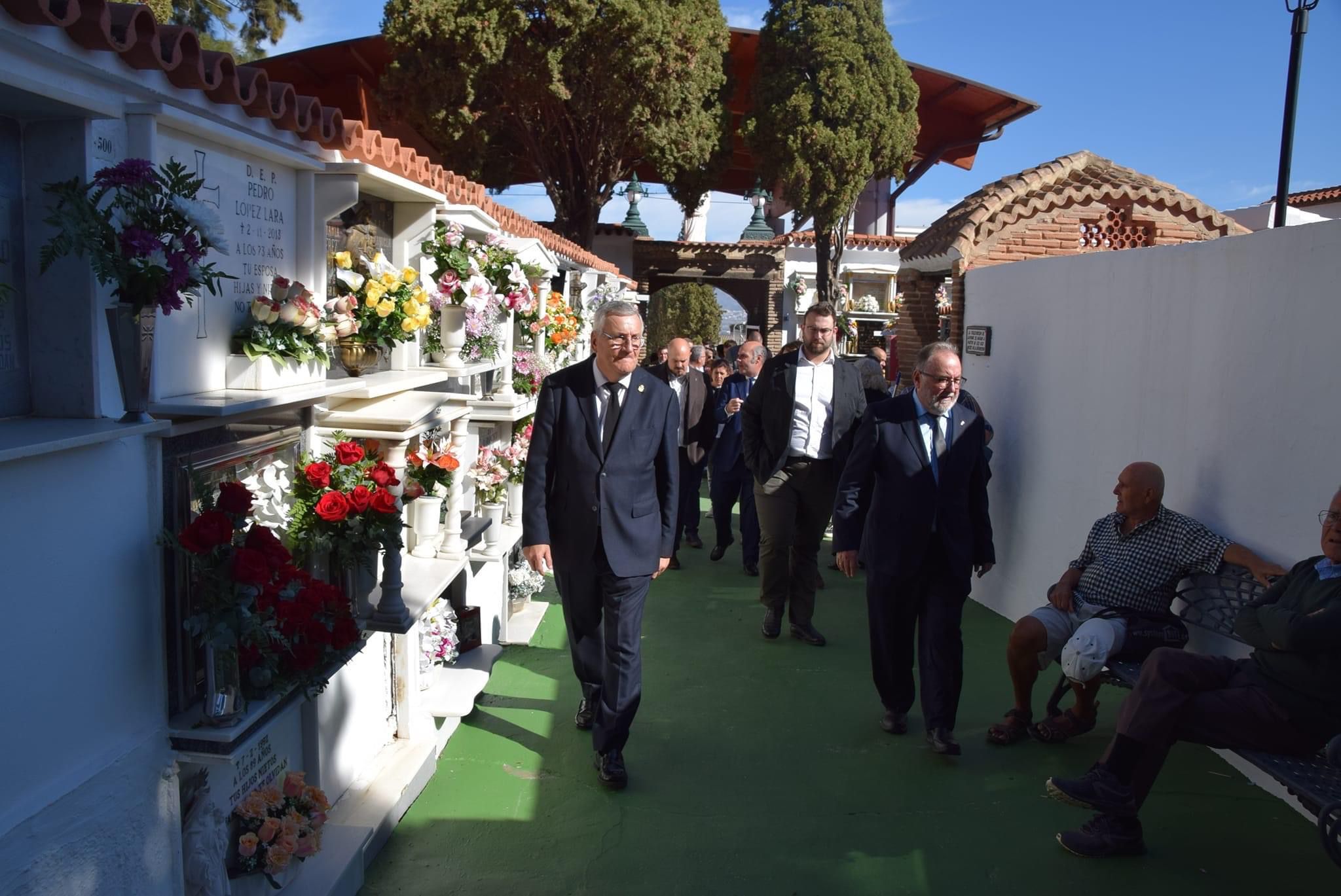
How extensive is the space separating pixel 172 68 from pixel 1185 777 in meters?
4.73

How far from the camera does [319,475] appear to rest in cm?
356

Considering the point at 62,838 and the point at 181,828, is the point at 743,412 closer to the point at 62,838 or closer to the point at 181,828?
the point at 181,828

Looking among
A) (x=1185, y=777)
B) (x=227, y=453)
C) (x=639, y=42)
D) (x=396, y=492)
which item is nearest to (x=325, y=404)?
(x=396, y=492)

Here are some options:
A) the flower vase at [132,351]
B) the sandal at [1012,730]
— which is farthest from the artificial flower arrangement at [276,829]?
the sandal at [1012,730]

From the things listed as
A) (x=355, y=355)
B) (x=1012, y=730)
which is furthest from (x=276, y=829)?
(x=1012, y=730)

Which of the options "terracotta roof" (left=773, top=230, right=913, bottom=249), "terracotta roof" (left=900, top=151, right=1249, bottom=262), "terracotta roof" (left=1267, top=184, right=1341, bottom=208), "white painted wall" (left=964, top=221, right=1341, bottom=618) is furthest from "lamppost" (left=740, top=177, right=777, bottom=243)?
"white painted wall" (left=964, top=221, right=1341, bottom=618)

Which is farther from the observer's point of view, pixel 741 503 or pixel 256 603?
pixel 741 503

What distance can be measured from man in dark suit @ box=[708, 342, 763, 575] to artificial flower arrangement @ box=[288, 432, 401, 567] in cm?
482

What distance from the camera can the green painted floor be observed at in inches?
151

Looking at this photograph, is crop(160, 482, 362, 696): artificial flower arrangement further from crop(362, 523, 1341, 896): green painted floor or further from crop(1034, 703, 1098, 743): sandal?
crop(1034, 703, 1098, 743): sandal

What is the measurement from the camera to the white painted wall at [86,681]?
237 centimetres

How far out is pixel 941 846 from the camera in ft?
13.4

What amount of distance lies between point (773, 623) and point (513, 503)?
187cm

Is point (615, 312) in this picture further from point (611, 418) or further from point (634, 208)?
point (634, 208)
